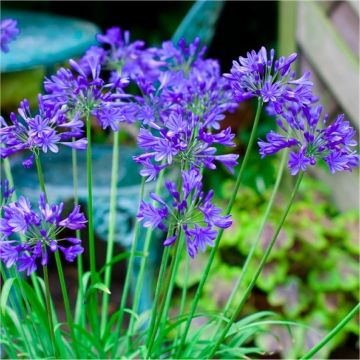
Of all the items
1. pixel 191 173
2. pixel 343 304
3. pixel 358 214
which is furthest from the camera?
pixel 358 214

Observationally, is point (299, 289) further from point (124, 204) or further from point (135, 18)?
point (135, 18)

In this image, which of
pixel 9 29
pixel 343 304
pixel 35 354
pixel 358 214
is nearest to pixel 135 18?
pixel 358 214

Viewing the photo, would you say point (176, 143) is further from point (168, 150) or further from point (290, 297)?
point (290, 297)

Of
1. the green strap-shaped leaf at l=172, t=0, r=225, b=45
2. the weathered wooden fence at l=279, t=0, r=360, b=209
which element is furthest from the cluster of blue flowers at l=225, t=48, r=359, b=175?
the weathered wooden fence at l=279, t=0, r=360, b=209

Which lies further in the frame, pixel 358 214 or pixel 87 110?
pixel 358 214

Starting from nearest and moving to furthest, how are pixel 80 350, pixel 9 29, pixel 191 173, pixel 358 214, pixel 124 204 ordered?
pixel 191 173, pixel 80 350, pixel 9 29, pixel 124 204, pixel 358 214

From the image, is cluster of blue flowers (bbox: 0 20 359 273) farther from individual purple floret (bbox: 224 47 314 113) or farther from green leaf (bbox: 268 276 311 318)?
green leaf (bbox: 268 276 311 318)

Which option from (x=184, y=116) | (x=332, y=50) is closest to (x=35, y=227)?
(x=184, y=116)
